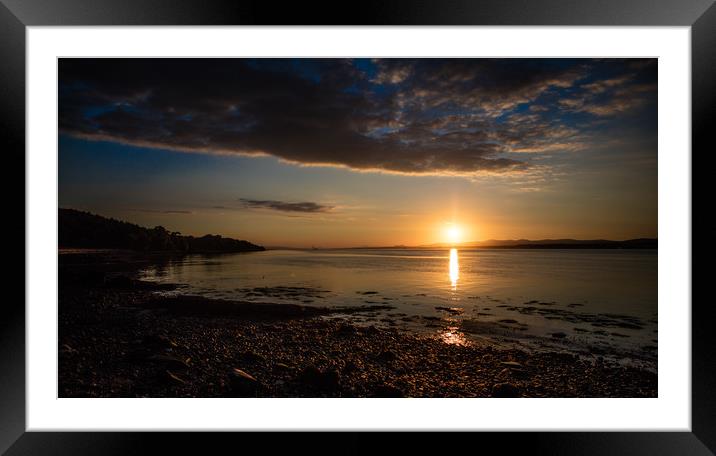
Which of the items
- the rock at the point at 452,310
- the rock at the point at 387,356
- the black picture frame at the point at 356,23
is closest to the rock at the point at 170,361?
the black picture frame at the point at 356,23

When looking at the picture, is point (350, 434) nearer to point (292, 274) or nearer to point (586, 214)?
point (586, 214)

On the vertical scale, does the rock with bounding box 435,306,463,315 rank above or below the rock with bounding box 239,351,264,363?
below

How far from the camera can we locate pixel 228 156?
5.30 m

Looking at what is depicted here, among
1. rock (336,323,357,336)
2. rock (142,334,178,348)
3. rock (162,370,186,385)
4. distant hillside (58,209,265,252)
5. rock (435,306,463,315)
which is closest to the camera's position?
rock (162,370,186,385)

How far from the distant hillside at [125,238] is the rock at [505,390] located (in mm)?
5556

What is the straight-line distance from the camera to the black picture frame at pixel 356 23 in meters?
1.59

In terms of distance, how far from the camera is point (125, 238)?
21.7 feet

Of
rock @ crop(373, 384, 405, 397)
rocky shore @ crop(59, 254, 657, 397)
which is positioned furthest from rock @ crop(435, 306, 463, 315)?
rock @ crop(373, 384, 405, 397)

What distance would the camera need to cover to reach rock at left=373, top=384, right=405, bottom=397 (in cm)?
A: 237

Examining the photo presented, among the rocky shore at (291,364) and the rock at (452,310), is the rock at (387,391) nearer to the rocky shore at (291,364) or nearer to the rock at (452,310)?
the rocky shore at (291,364)

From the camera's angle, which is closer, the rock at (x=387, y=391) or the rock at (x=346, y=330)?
the rock at (x=387, y=391)

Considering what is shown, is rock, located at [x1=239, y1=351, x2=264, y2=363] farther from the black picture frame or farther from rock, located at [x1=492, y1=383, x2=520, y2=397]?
rock, located at [x1=492, y1=383, x2=520, y2=397]

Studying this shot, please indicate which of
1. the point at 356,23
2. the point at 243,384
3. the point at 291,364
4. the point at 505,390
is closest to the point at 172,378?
the point at 243,384

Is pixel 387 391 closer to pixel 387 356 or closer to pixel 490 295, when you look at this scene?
pixel 387 356
